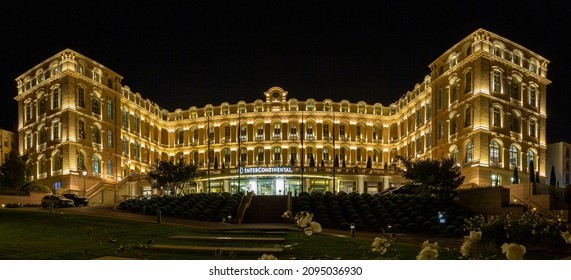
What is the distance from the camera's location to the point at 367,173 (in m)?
58.3

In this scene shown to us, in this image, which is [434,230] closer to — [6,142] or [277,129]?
[277,129]

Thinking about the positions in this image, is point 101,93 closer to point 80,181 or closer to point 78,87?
point 78,87

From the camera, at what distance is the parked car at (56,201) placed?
122 ft

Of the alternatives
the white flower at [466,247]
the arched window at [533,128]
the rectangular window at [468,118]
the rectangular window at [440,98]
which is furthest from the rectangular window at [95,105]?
the white flower at [466,247]

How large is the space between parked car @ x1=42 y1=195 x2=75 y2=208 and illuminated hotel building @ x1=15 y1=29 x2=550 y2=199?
1528 cm

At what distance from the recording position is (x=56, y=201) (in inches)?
1480

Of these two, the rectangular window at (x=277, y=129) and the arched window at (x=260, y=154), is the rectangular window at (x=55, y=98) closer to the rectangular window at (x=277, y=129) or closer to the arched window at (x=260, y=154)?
the arched window at (x=260, y=154)

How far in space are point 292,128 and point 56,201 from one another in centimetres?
4138

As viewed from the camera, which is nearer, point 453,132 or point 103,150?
point 453,132

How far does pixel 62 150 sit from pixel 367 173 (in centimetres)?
3116

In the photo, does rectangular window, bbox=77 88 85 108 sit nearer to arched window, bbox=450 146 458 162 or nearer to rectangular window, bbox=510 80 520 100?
arched window, bbox=450 146 458 162

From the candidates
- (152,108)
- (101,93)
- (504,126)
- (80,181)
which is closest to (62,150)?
(80,181)

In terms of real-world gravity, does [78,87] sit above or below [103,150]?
above

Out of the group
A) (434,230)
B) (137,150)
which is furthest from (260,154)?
(434,230)
